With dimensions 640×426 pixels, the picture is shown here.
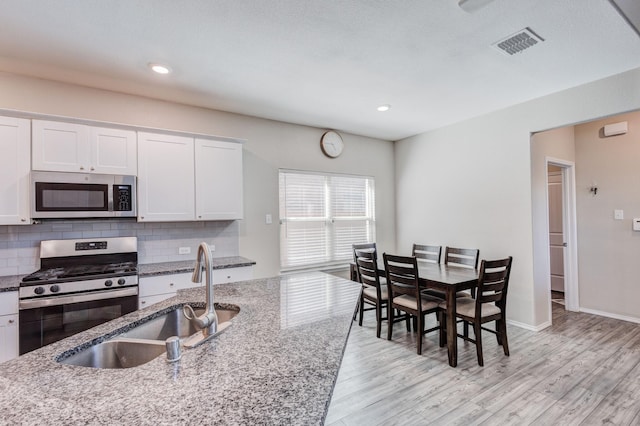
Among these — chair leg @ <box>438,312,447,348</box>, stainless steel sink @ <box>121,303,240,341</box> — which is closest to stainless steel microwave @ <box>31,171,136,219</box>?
stainless steel sink @ <box>121,303,240,341</box>

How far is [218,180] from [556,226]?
5.12 m

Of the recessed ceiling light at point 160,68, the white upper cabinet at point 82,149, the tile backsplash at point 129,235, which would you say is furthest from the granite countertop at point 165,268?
the recessed ceiling light at point 160,68

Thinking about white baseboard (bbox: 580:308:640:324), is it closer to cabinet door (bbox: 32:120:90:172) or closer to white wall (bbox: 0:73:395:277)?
white wall (bbox: 0:73:395:277)

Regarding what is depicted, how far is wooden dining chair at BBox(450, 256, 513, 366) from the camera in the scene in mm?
2674

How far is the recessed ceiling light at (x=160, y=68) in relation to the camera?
8.43 feet

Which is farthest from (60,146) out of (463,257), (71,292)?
(463,257)

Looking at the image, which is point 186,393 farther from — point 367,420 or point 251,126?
point 251,126

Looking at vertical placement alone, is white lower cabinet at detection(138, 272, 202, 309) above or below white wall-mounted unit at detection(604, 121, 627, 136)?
below

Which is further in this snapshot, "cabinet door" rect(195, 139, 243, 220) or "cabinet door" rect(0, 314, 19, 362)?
"cabinet door" rect(195, 139, 243, 220)

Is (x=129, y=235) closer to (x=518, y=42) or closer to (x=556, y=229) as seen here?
(x=518, y=42)

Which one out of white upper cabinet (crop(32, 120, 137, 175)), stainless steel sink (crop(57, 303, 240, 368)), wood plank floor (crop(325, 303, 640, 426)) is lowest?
wood plank floor (crop(325, 303, 640, 426))

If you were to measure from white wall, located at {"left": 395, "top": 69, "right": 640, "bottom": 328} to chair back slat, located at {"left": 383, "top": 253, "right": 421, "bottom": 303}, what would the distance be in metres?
1.54

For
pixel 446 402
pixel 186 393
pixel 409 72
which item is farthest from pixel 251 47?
pixel 446 402

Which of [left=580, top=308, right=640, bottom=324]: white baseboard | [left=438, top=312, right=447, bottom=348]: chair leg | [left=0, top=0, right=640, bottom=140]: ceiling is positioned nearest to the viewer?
[left=0, top=0, right=640, bottom=140]: ceiling
